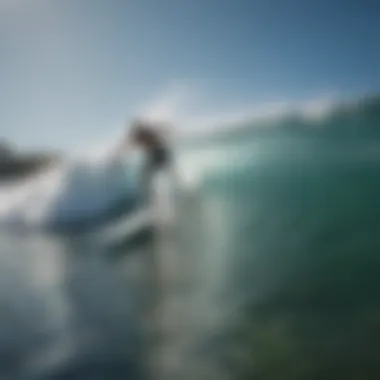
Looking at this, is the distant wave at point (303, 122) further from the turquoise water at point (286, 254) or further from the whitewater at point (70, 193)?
the whitewater at point (70, 193)

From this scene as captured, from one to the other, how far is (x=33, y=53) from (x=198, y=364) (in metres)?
0.89

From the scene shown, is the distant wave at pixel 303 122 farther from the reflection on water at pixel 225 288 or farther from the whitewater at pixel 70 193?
the whitewater at pixel 70 193

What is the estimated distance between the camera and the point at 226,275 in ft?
5.92

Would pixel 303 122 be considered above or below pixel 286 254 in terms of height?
above

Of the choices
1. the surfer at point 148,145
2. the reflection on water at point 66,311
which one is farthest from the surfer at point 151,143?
the reflection on water at point 66,311

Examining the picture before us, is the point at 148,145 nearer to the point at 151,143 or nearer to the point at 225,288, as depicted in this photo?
the point at 151,143

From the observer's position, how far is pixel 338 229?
5.96ft

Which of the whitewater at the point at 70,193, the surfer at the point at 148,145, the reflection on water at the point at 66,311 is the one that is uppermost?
the surfer at the point at 148,145

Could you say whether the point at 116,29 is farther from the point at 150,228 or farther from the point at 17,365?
the point at 17,365

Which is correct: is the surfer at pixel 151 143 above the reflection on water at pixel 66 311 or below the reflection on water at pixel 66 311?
above

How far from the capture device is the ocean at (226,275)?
1755 mm

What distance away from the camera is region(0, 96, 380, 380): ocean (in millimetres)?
1755

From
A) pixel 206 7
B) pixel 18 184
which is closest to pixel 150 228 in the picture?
pixel 18 184

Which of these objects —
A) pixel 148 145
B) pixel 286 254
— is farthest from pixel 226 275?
pixel 148 145
